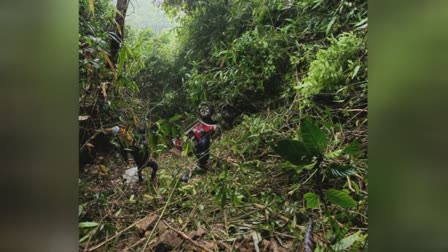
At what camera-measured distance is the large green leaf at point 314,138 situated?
4.42 feet

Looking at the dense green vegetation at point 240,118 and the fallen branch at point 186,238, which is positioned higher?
the dense green vegetation at point 240,118

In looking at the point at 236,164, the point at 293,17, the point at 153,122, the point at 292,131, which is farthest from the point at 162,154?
the point at 293,17

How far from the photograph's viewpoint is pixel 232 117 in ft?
4.93

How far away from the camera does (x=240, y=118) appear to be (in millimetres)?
1496

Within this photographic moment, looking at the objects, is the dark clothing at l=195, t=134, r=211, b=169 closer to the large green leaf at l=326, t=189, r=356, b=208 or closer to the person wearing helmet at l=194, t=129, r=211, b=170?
the person wearing helmet at l=194, t=129, r=211, b=170

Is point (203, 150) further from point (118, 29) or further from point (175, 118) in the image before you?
point (118, 29)

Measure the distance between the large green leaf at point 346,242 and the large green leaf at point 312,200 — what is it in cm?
16

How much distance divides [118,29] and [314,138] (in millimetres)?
960

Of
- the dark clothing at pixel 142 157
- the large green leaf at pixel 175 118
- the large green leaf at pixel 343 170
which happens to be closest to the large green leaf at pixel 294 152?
the large green leaf at pixel 343 170
